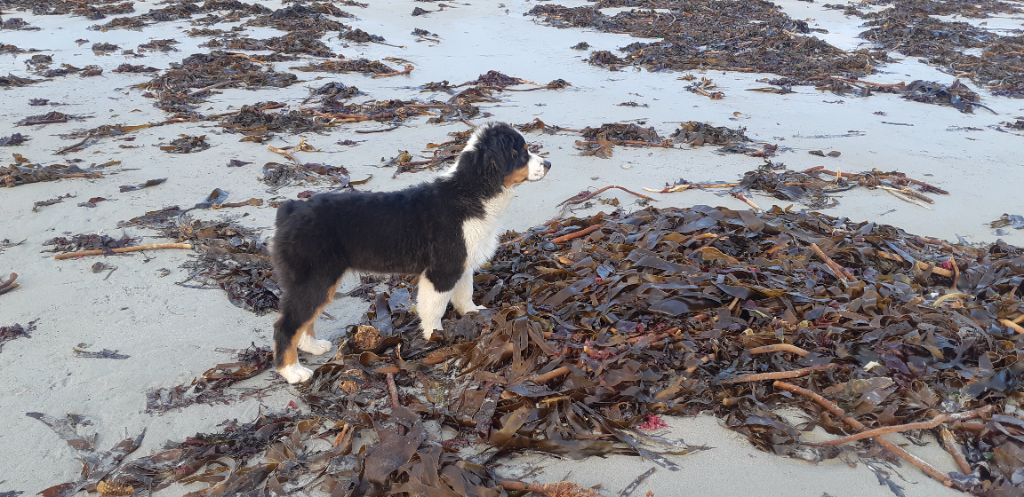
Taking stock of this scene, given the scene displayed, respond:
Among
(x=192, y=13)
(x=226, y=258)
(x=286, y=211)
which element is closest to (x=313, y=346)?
(x=286, y=211)

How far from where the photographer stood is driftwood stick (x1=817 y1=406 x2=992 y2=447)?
2.47m

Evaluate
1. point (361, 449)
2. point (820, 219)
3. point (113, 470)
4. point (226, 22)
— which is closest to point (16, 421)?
point (113, 470)

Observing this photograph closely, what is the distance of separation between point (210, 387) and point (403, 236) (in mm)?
1318

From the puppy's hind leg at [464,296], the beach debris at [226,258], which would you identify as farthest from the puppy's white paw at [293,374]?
the puppy's hind leg at [464,296]

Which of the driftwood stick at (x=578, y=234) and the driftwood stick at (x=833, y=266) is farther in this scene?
the driftwood stick at (x=578, y=234)

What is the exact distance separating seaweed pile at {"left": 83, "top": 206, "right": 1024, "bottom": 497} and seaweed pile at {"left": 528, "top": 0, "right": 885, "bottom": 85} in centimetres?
721

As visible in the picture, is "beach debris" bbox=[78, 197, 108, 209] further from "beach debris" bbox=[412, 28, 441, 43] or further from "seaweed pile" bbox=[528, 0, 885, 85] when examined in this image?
"beach debris" bbox=[412, 28, 441, 43]

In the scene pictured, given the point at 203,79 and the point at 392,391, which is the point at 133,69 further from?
the point at 392,391

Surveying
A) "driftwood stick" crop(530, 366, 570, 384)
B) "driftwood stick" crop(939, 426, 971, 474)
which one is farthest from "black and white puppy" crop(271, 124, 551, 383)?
"driftwood stick" crop(939, 426, 971, 474)

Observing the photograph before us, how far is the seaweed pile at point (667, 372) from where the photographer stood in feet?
8.44

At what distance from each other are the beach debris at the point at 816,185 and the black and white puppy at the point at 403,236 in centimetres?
253

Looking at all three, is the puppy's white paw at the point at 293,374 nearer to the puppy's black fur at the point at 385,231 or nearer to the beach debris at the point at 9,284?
the puppy's black fur at the point at 385,231

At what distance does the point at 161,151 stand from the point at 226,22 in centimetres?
842

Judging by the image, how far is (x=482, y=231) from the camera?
150 inches
